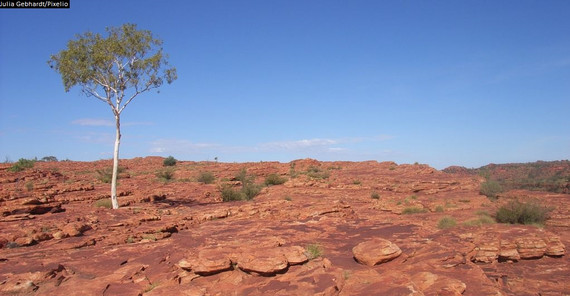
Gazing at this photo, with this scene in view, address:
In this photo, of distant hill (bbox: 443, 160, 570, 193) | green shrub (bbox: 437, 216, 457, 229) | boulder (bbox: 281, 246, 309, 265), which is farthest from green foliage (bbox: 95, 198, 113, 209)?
distant hill (bbox: 443, 160, 570, 193)

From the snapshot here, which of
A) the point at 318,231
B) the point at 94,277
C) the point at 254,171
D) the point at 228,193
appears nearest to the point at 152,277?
the point at 94,277

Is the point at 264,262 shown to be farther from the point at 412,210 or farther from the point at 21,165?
the point at 21,165

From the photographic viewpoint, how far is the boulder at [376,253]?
7543mm

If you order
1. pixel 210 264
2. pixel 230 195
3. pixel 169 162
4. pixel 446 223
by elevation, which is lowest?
pixel 210 264

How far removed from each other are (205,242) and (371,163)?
37323 mm

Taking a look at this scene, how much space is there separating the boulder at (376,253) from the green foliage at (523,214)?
9.01m

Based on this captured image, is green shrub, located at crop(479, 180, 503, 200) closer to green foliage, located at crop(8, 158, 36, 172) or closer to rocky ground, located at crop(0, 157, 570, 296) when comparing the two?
rocky ground, located at crop(0, 157, 570, 296)

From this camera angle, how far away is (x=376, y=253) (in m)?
7.64

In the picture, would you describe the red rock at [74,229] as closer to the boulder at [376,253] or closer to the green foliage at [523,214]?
the boulder at [376,253]

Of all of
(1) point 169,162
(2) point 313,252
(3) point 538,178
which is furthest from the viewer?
(1) point 169,162

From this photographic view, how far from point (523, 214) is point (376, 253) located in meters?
9.64

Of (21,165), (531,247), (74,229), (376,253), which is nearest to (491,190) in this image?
(531,247)

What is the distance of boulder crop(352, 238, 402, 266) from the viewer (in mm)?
7543

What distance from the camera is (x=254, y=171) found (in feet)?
121
